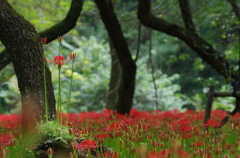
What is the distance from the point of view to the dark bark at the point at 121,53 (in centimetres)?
596

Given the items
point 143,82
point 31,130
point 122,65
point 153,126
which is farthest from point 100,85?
point 31,130

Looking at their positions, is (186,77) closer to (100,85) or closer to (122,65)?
(100,85)

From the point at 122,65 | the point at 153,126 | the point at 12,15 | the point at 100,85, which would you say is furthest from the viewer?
the point at 100,85

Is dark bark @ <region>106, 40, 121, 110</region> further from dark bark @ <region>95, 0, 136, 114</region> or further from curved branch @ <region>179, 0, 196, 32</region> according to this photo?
curved branch @ <region>179, 0, 196, 32</region>

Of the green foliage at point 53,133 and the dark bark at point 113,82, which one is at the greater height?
the dark bark at point 113,82

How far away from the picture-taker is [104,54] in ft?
49.4

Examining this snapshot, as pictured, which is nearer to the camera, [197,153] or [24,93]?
[197,153]

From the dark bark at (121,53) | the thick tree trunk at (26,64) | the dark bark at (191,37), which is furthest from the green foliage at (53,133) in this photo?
the dark bark at (191,37)

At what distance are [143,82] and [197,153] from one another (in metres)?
10.8

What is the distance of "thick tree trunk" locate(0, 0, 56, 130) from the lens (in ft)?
9.96

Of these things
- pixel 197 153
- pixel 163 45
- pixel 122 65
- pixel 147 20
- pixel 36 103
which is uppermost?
pixel 163 45

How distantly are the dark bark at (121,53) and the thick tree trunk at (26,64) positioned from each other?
2973 millimetres

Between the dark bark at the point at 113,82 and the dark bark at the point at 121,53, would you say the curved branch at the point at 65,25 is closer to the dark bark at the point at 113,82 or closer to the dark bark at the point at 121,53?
the dark bark at the point at 121,53

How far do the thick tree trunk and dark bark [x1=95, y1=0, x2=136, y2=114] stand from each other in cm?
297
